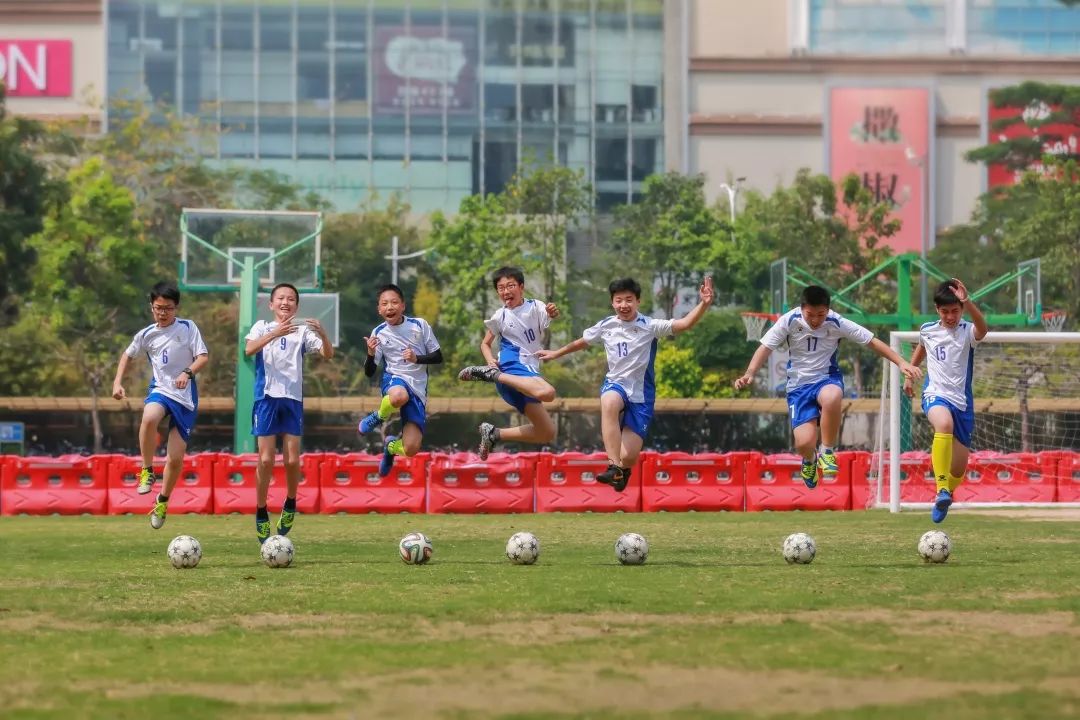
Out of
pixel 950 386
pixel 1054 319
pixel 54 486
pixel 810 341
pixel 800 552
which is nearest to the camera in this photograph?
pixel 800 552

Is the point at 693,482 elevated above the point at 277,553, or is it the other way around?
the point at 277,553

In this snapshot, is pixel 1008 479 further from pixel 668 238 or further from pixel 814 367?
pixel 668 238

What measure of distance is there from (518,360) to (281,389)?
2.56 m

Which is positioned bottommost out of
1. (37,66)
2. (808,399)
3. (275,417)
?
(275,417)

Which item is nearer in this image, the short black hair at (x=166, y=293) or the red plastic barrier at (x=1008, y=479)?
the short black hair at (x=166, y=293)

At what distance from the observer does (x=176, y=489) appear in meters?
27.8

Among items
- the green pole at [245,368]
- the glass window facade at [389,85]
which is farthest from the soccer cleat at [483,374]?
the glass window facade at [389,85]

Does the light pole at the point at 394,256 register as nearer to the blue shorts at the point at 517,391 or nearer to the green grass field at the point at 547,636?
the blue shorts at the point at 517,391

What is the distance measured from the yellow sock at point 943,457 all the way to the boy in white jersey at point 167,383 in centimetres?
692

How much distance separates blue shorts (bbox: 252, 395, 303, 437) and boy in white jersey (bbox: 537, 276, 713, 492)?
8.81 feet

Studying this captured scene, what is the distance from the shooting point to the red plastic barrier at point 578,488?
28328 millimetres

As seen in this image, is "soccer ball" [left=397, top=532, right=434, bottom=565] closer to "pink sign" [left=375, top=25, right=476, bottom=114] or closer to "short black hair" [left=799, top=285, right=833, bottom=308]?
"short black hair" [left=799, top=285, right=833, bottom=308]

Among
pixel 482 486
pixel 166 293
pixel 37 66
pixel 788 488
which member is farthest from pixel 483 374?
pixel 37 66

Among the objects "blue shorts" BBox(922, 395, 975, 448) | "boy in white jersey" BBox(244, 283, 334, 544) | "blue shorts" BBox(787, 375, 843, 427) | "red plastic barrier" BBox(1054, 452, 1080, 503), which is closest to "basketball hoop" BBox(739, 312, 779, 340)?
"red plastic barrier" BBox(1054, 452, 1080, 503)
